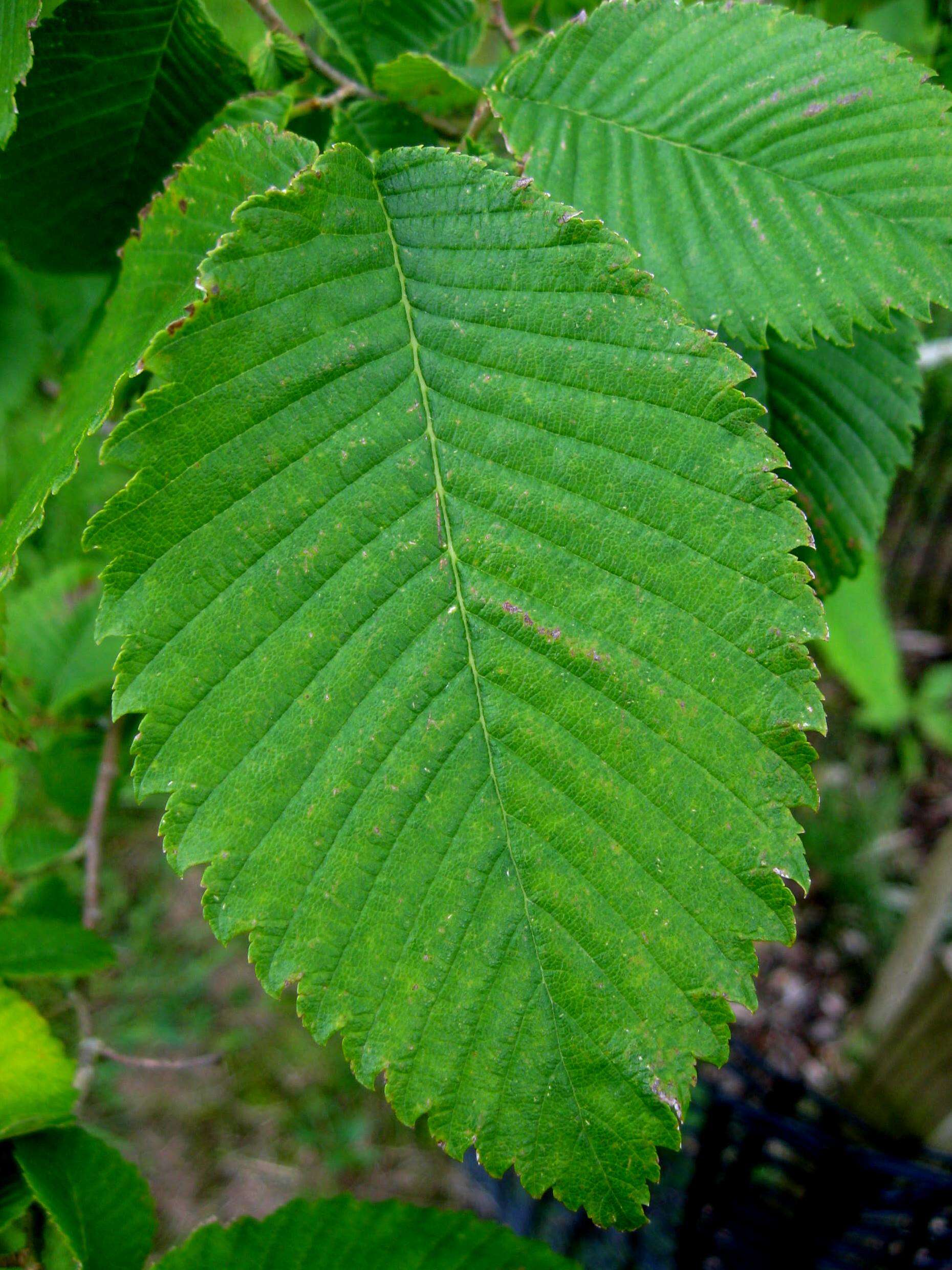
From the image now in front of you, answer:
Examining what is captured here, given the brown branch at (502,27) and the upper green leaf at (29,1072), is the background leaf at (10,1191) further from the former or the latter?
the brown branch at (502,27)

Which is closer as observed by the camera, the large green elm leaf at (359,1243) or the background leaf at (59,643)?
the large green elm leaf at (359,1243)

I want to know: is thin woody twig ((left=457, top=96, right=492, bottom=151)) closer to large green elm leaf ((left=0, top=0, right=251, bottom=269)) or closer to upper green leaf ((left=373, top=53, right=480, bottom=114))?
upper green leaf ((left=373, top=53, right=480, bottom=114))

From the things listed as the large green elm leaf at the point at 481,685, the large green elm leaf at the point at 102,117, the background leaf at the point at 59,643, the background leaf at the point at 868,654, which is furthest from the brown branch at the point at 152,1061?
the background leaf at the point at 868,654

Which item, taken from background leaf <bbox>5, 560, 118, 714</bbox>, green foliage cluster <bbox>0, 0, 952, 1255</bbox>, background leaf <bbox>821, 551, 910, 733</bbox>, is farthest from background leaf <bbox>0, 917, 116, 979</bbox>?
background leaf <bbox>821, 551, 910, 733</bbox>

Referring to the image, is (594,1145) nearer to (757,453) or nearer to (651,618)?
(651,618)

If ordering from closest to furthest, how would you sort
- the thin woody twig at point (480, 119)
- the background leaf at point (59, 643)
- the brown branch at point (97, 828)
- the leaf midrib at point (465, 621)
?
the leaf midrib at point (465, 621), the thin woody twig at point (480, 119), the brown branch at point (97, 828), the background leaf at point (59, 643)

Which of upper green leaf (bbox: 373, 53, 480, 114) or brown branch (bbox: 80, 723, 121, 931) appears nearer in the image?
upper green leaf (bbox: 373, 53, 480, 114)

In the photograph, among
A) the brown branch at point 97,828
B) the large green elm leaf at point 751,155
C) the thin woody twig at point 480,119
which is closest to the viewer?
the large green elm leaf at point 751,155

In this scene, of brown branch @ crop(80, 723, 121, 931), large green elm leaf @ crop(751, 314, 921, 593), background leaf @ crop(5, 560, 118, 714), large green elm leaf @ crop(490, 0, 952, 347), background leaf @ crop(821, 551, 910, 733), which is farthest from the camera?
background leaf @ crop(821, 551, 910, 733)
